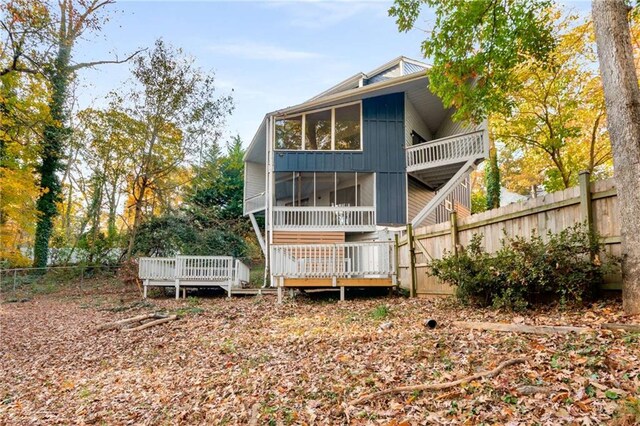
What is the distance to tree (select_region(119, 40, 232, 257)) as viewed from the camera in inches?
689

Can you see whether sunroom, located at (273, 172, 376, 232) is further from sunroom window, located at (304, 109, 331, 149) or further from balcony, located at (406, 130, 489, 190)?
balcony, located at (406, 130, 489, 190)

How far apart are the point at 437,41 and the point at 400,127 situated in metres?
7.39

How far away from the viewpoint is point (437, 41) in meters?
7.62

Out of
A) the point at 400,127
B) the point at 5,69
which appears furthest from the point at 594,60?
the point at 5,69

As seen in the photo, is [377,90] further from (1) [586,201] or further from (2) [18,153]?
(2) [18,153]

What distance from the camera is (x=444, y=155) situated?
45.3 ft

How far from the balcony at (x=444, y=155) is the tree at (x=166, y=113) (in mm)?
10090

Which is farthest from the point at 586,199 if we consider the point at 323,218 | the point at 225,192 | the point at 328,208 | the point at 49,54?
the point at 225,192

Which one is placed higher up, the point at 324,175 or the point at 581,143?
the point at 581,143

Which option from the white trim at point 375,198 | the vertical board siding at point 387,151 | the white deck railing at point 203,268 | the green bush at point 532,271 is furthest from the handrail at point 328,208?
the green bush at point 532,271

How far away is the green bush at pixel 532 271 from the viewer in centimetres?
474

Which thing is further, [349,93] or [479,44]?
[349,93]

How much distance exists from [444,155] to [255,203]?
8595mm

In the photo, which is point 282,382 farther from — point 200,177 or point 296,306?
point 200,177
